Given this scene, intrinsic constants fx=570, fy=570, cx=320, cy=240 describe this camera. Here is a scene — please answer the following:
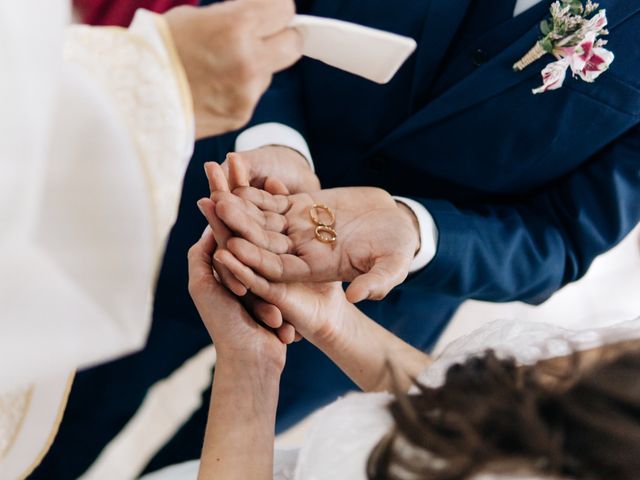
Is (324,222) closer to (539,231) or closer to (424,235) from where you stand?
(424,235)

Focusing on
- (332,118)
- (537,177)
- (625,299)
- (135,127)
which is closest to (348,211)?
(332,118)

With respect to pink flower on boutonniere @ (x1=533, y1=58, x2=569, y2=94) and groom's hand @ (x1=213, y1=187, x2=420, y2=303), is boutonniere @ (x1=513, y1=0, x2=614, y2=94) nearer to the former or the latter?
pink flower on boutonniere @ (x1=533, y1=58, x2=569, y2=94)

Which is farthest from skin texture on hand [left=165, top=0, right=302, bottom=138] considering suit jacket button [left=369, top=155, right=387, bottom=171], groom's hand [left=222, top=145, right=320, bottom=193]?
suit jacket button [left=369, top=155, right=387, bottom=171]

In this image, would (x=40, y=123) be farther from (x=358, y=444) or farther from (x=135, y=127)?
(x=358, y=444)

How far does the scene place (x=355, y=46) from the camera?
17.9 inches

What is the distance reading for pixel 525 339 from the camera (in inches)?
21.6

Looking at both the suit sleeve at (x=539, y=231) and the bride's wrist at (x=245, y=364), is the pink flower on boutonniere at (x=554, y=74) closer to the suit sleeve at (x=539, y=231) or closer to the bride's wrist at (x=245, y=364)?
the suit sleeve at (x=539, y=231)

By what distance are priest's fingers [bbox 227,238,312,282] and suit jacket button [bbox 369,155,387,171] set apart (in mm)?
190

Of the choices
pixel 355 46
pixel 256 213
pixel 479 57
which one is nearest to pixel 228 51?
pixel 355 46

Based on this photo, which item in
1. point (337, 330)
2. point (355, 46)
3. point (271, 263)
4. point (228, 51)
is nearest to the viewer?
point (228, 51)

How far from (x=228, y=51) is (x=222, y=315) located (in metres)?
0.33

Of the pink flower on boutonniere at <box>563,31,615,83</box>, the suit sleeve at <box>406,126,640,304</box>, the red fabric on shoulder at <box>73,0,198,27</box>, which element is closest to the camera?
the red fabric on shoulder at <box>73,0,198,27</box>

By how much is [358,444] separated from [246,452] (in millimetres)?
164

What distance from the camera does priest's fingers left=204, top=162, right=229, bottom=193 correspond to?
0.54 m
